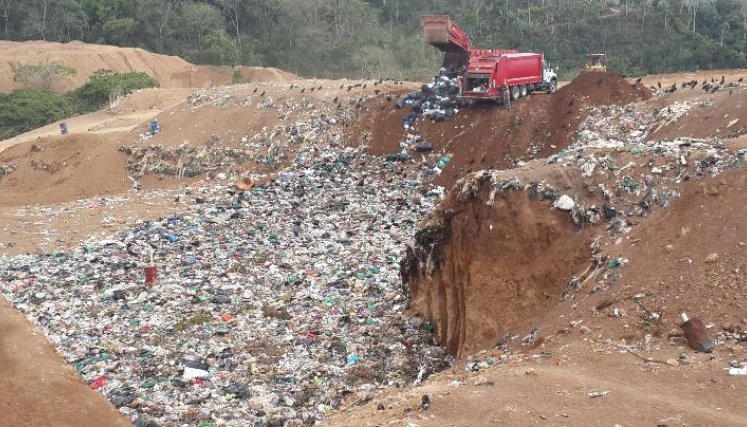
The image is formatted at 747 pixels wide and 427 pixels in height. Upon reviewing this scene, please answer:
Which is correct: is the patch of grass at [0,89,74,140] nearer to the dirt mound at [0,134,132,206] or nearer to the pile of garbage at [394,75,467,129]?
the dirt mound at [0,134,132,206]

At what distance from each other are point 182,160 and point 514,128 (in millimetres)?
8043

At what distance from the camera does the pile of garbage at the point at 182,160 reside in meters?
17.0

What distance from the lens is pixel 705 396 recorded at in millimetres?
4500

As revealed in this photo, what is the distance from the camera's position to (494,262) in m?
7.23

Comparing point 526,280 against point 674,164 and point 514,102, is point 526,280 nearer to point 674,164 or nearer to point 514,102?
point 674,164

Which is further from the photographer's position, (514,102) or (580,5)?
(580,5)

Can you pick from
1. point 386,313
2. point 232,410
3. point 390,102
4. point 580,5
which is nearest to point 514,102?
point 390,102

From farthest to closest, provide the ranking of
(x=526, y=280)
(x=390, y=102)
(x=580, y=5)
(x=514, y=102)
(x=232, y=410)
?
(x=580, y=5), (x=390, y=102), (x=514, y=102), (x=526, y=280), (x=232, y=410)

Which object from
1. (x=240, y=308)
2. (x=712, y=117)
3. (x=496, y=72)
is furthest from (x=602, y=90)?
(x=240, y=308)

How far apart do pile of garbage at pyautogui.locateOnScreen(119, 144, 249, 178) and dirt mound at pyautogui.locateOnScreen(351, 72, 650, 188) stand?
3.55 m

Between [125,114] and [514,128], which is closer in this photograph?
[514,128]

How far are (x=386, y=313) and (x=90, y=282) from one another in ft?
14.5

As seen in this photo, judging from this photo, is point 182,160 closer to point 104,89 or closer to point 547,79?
point 547,79

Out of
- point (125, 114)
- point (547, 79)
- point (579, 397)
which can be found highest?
point (547, 79)
